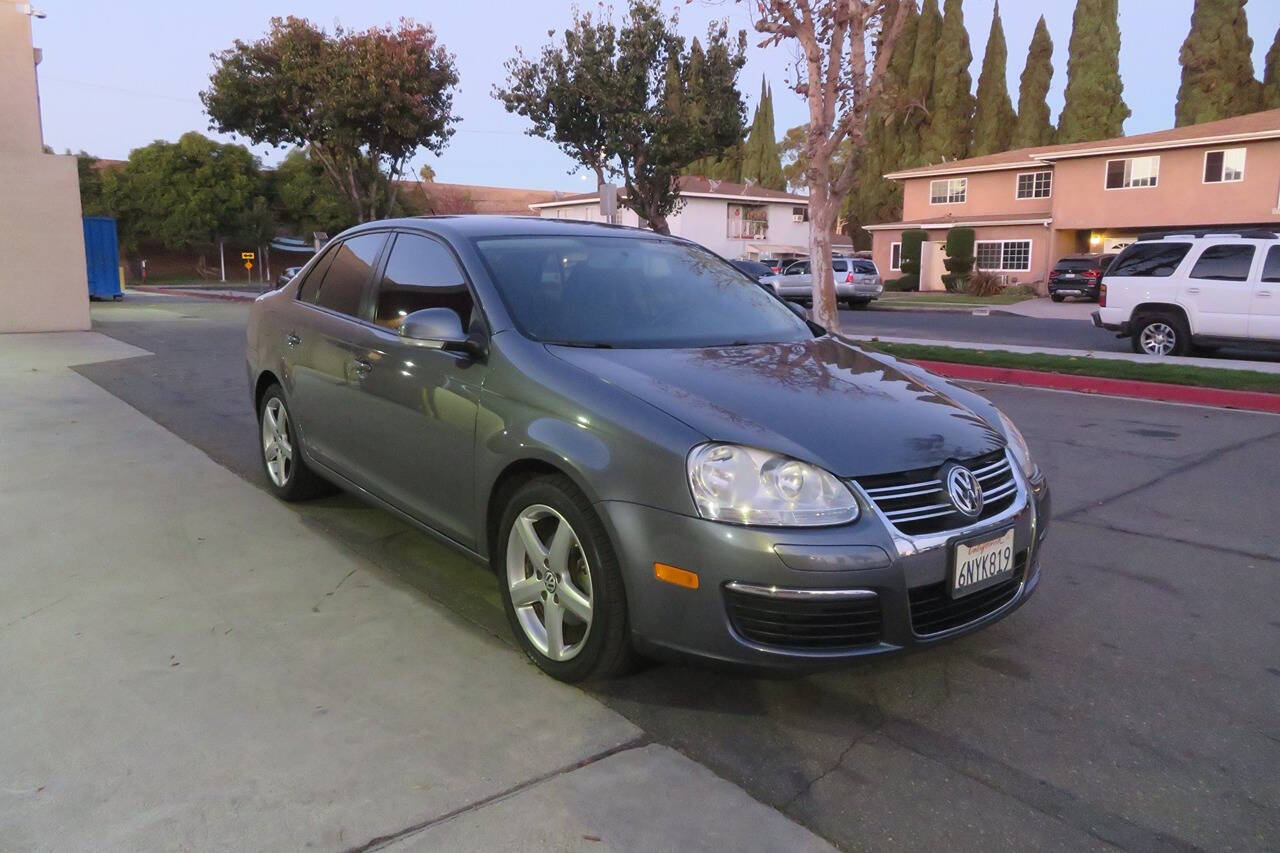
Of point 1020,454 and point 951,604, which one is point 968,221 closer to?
point 1020,454

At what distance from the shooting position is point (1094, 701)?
3.39m

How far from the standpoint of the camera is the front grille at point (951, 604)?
3.04 m

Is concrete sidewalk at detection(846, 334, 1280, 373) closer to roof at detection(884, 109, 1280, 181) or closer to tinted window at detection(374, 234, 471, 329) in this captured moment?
tinted window at detection(374, 234, 471, 329)

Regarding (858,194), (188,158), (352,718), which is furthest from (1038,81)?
→ (352,718)

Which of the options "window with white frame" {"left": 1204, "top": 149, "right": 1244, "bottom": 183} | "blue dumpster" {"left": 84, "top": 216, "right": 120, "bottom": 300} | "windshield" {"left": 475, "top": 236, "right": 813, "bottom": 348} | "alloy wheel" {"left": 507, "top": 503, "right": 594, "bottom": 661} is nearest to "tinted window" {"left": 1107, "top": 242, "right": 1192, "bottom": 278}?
"windshield" {"left": 475, "top": 236, "right": 813, "bottom": 348}

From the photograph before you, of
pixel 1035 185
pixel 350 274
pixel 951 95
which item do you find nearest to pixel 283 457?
pixel 350 274

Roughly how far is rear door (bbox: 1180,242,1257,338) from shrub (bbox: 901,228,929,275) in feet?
91.7

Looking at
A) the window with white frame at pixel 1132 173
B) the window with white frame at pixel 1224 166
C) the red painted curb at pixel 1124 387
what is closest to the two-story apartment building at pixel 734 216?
the window with white frame at pixel 1132 173

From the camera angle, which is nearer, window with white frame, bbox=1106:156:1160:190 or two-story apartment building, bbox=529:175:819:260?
window with white frame, bbox=1106:156:1160:190

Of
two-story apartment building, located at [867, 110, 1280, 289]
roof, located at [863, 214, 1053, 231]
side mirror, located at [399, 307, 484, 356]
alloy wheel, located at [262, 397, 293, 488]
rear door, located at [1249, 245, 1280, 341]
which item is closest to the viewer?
side mirror, located at [399, 307, 484, 356]

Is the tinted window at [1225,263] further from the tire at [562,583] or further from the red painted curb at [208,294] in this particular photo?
the red painted curb at [208,294]

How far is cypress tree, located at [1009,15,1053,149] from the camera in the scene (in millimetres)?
53219

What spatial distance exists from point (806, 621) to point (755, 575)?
0.22m

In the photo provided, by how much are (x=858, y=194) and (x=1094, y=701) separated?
191 ft
